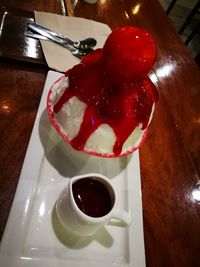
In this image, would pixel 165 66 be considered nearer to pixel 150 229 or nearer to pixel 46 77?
pixel 46 77

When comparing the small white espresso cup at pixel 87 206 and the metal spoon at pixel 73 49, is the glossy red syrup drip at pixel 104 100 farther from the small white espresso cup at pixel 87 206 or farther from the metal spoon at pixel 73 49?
the metal spoon at pixel 73 49

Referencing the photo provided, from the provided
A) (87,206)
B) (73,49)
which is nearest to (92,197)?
(87,206)

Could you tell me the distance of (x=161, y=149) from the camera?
3.52ft

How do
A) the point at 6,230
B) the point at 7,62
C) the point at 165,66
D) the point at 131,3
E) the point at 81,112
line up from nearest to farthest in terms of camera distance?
the point at 6,230
the point at 81,112
the point at 7,62
the point at 165,66
the point at 131,3

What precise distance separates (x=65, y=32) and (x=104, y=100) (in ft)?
2.07

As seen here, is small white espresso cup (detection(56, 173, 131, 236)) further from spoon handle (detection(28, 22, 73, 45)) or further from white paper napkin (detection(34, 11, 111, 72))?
spoon handle (detection(28, 22, 73, 45))

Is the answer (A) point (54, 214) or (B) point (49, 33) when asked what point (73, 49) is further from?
(A) point (54, 214)

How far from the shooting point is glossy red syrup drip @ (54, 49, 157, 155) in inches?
30.9

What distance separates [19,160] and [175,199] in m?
0.55

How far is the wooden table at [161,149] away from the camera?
82 centimetres

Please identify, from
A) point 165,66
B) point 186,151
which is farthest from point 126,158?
point 165,66

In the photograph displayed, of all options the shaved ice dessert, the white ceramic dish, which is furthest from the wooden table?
the shaved ice dessert

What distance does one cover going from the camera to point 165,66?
1467 mm


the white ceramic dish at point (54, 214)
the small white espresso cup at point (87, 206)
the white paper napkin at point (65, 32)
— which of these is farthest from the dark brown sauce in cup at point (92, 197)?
the white paper napkin at point (65, 32)
